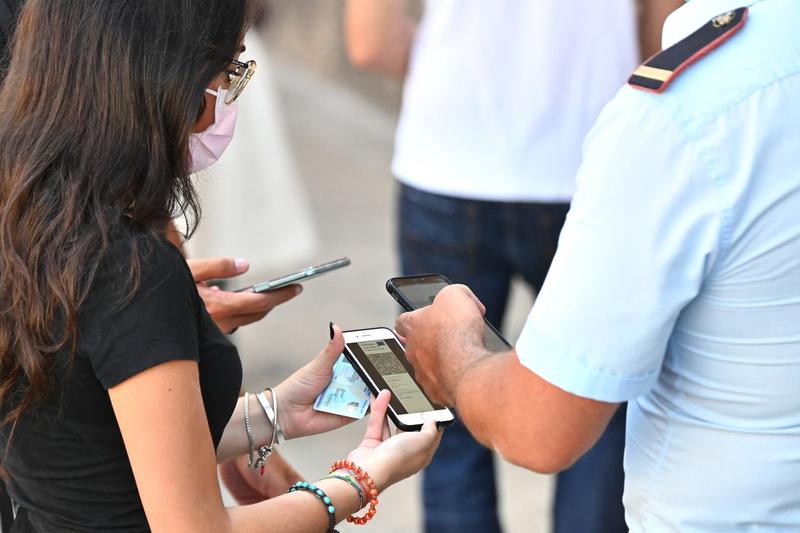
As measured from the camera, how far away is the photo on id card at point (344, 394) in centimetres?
188

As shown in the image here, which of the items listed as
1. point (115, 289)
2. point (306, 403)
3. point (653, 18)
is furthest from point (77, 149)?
point (653, 18)

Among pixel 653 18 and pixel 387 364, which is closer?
pixel 387 364

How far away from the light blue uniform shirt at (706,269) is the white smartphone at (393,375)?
38cm

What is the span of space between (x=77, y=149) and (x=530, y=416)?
0.71m

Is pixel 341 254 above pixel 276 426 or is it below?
below

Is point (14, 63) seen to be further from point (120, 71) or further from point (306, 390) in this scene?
point (306, 390)

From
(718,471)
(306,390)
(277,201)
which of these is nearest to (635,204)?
(718,471)

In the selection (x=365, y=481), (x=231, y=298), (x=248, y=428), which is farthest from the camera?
(x=231, y=298)

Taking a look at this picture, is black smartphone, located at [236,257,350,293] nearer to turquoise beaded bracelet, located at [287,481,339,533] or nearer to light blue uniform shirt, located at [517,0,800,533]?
turquoise beaded bracelet, located at [287,481,339,533]

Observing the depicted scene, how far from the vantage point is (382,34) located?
300 centimetres

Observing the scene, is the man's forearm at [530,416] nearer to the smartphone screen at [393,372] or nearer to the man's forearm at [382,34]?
the smartphone screen at [393,372]

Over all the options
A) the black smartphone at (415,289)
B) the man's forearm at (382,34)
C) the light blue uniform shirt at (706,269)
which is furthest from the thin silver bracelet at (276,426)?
the man's forearm at (382,34)

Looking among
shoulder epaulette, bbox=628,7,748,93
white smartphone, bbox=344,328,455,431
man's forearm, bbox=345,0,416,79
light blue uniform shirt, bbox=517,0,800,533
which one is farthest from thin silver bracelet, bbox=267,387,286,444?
man's forearm, bbox=345,0,416,79

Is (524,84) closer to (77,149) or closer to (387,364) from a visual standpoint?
(387,364)
